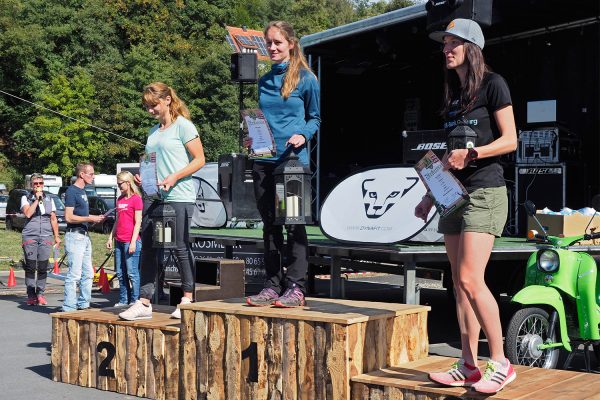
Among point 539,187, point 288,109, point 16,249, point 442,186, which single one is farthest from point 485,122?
point 16,249

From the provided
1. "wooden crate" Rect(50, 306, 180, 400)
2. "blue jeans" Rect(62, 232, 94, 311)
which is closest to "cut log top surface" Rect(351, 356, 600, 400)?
"wooden crate" Rect(50, 306, 180, 400)

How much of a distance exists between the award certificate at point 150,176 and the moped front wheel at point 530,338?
9.18ft

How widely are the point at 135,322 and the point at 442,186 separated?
114 inches

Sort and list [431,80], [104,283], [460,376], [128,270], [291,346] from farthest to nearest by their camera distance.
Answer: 1. [431,80]
2. [104,283]
3. [128,270]
4. [291,346]
5. [460,376]

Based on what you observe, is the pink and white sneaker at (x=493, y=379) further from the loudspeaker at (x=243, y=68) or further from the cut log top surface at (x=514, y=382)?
the loudspeaker at (x=243, y=68)

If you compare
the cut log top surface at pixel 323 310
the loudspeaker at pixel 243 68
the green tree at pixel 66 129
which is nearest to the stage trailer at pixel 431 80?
the loudspeaker at pixel 243 68

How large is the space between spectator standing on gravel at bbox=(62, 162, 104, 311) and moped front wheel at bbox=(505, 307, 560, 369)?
5137 mm

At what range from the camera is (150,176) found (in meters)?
6.14

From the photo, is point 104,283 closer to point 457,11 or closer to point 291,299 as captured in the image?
point 457,11

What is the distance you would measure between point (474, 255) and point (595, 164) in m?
9.36

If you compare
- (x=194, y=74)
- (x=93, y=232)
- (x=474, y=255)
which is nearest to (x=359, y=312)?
(x=474, y=255)

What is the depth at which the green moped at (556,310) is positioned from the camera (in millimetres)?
6453

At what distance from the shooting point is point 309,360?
16.3 ft

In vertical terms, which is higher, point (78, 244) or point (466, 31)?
point (466, 31)
